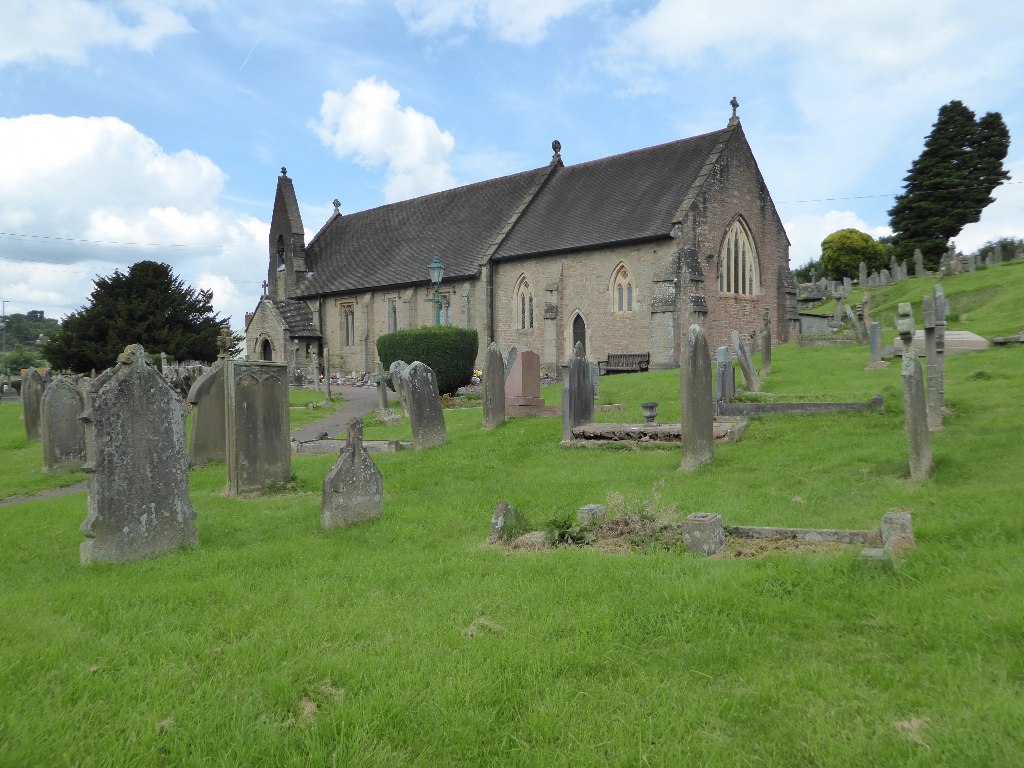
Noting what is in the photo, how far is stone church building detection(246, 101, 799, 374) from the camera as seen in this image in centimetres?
2709

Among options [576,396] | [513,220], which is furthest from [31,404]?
[513,220]

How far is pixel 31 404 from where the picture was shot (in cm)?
1672

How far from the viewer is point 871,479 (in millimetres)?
8172

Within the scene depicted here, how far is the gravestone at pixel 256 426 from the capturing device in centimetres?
904

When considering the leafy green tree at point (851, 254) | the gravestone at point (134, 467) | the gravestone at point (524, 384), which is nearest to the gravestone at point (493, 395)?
the gravestone at point (524, 384)

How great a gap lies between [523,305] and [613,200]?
5.86 m

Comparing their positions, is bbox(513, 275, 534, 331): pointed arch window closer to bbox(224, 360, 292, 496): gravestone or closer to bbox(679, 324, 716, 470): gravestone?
bbox(679, 324, 716, 470): gravestone

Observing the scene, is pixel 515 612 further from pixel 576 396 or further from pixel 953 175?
pixel 953 175

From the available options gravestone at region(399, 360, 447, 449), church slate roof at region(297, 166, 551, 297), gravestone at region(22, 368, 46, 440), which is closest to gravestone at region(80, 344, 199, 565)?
gravestone at region(399, 360, 447, 449)

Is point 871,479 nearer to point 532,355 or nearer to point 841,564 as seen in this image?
point 841,564

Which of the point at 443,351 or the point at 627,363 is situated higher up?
the point at 443,351

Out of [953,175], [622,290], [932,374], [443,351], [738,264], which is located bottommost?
[932,374]

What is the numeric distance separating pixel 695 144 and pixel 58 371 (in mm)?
36191

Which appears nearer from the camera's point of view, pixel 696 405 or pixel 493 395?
pixel 696 405
